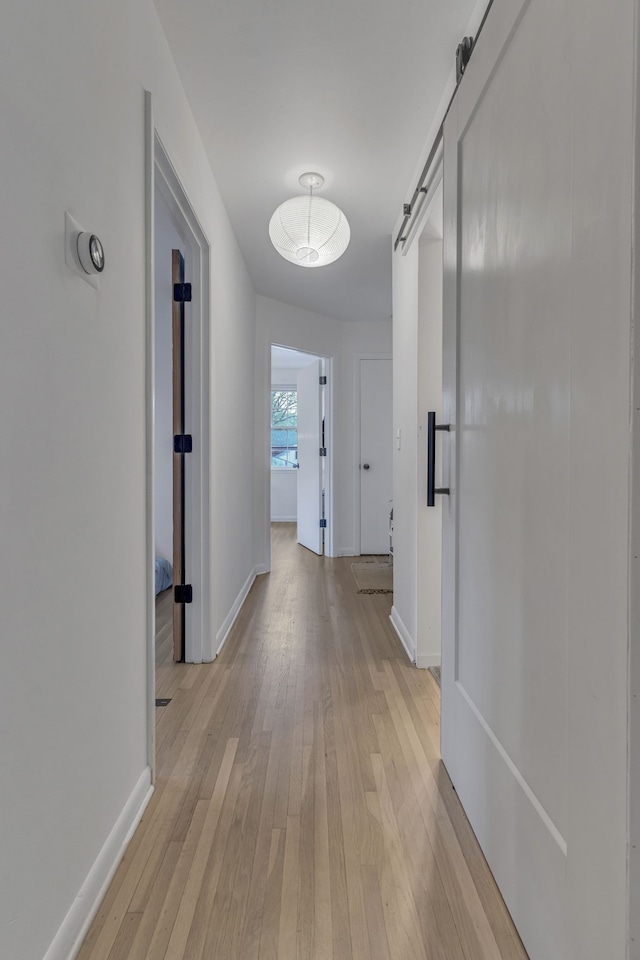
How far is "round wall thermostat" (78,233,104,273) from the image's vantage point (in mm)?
999

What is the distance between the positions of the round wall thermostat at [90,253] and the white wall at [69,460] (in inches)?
1.4

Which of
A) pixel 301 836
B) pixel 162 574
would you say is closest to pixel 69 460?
pixel 301 836

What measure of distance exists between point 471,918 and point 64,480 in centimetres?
116

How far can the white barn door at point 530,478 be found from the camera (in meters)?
0.73

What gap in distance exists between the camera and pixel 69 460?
38.4 inches

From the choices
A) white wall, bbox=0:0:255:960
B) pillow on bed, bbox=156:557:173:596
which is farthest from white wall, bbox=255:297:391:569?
white wall, bbox=0:0:255:960

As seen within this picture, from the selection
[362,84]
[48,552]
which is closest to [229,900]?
[48,552]

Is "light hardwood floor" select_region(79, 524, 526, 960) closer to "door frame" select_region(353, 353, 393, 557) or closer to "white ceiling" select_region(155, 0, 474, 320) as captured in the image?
"white ceiling" select_region(155, 0, 474, 320)

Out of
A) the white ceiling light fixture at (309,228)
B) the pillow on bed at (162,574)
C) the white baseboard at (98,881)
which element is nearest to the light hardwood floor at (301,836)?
the white baseboard at (98,881)

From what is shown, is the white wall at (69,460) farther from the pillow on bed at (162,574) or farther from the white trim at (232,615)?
the pillow on bed at (162,574)

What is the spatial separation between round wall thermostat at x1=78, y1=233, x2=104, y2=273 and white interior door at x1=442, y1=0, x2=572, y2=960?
2.74ft

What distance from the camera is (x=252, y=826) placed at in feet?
4.30

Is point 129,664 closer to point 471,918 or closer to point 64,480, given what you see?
point 64,480

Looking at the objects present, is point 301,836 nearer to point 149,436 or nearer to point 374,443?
point 149,436
